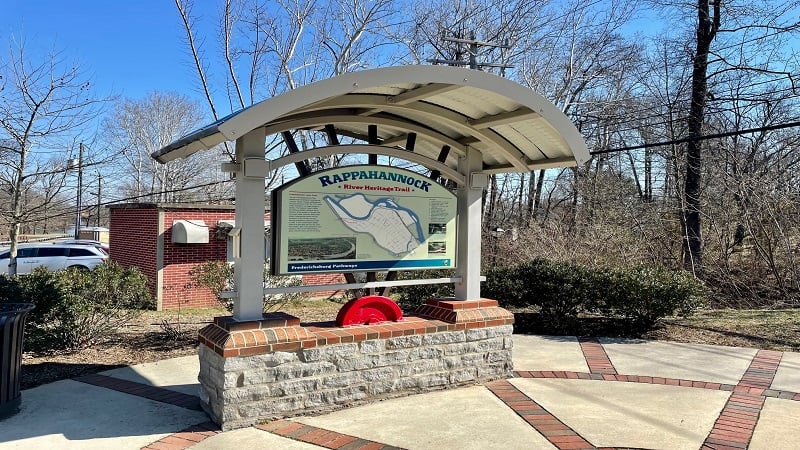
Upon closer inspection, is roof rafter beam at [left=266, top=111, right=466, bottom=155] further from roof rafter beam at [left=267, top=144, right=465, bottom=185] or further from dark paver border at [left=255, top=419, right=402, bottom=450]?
dark paver border at [left=255, top=419, right=402, bottom=450]

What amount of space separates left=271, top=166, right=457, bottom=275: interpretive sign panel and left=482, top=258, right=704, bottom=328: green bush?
337 centimetres

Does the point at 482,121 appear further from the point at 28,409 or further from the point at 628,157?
the point at 628,157

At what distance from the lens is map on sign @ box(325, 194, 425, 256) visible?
16.7 ft

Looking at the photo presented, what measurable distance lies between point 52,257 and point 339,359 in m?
18.1

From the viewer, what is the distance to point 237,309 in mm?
4617

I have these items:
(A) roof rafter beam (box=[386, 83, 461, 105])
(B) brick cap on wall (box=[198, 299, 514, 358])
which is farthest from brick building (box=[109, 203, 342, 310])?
(A) roof rafter beam (box=[386, 83, 461, 105])

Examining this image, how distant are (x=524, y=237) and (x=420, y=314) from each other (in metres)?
7.12

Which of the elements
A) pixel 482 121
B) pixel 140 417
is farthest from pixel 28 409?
pixel 482 121

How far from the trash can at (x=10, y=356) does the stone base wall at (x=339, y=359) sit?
1479 millimetres

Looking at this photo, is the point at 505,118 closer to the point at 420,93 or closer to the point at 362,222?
the point at 420,93

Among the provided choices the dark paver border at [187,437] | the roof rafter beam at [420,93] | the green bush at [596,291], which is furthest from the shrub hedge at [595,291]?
the dark paver border at [187,437]

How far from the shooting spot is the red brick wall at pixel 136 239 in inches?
496

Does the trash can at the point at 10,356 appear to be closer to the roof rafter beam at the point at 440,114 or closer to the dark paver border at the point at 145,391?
the dark paver border at the point at 145,391

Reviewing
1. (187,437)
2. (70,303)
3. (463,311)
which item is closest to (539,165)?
(463,311)
